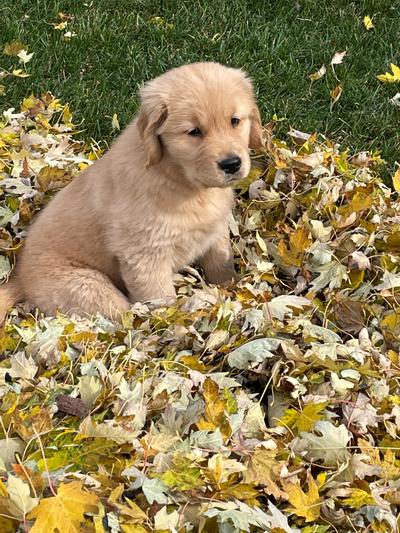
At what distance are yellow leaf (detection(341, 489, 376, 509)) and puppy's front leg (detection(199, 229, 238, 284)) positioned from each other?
1.37m

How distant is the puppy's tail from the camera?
9.83 ft

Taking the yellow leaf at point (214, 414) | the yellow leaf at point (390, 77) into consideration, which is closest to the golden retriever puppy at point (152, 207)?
the yellow leaf at point (214, 414)

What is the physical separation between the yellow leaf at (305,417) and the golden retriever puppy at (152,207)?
3.09 feet

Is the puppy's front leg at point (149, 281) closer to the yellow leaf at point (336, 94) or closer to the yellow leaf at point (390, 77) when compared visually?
the yellow leaf at point (336, 94)

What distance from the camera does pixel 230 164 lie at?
255cm

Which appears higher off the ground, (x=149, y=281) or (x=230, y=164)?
(x=230, y=164)

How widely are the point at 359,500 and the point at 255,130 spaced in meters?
1.65

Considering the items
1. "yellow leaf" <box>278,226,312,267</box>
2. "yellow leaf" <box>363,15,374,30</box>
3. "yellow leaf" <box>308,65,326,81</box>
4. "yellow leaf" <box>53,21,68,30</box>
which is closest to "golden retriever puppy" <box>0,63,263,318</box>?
"yellow leaf" <box>278,226,312,267</box>

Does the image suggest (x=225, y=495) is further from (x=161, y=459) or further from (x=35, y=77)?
(x=35, y=77)

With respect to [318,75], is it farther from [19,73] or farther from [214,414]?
[214,414]

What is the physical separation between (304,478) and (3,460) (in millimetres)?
901

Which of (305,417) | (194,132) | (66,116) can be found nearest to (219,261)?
(194,132)

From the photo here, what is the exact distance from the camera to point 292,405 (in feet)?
7.55

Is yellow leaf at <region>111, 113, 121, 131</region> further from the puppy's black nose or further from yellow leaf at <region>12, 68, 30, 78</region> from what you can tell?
the puppy's black nose
